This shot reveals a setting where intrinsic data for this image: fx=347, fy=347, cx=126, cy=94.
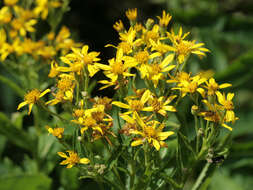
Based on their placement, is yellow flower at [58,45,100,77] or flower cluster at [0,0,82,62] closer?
yellow flower at [58,45,100,77]

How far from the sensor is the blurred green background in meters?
2.58

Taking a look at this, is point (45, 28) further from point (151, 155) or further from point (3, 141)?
point (151, 155)

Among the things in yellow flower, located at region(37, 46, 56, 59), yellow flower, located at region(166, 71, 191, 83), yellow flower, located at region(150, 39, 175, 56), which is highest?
yellow flower, located at region(37, 46, 56, 59)

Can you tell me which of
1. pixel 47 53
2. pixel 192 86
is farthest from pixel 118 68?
pixel 47 53

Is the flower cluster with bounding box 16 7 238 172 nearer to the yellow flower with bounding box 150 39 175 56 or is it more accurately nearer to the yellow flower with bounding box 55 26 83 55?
the yellow flower with bounding box 150 39 175 56

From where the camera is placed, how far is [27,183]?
2348 mm

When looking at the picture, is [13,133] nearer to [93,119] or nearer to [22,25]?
[22,25]

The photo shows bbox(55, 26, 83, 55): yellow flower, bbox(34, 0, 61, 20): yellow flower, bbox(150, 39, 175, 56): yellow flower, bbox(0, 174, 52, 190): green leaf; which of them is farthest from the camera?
bbox(34, 0, 61, 20): yellow flower

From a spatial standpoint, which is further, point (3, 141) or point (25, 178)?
point (3, 141)

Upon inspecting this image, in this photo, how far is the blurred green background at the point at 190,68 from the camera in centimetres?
258

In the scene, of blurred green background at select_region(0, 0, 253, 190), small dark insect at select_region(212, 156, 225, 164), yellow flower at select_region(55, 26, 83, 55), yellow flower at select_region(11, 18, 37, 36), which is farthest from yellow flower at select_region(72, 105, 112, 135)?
yellow flower at select_region(11, 18, 37, 36)

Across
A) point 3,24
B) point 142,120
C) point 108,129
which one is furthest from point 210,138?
point 3,24

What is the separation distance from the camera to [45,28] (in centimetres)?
398

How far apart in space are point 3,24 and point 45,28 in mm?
1217
